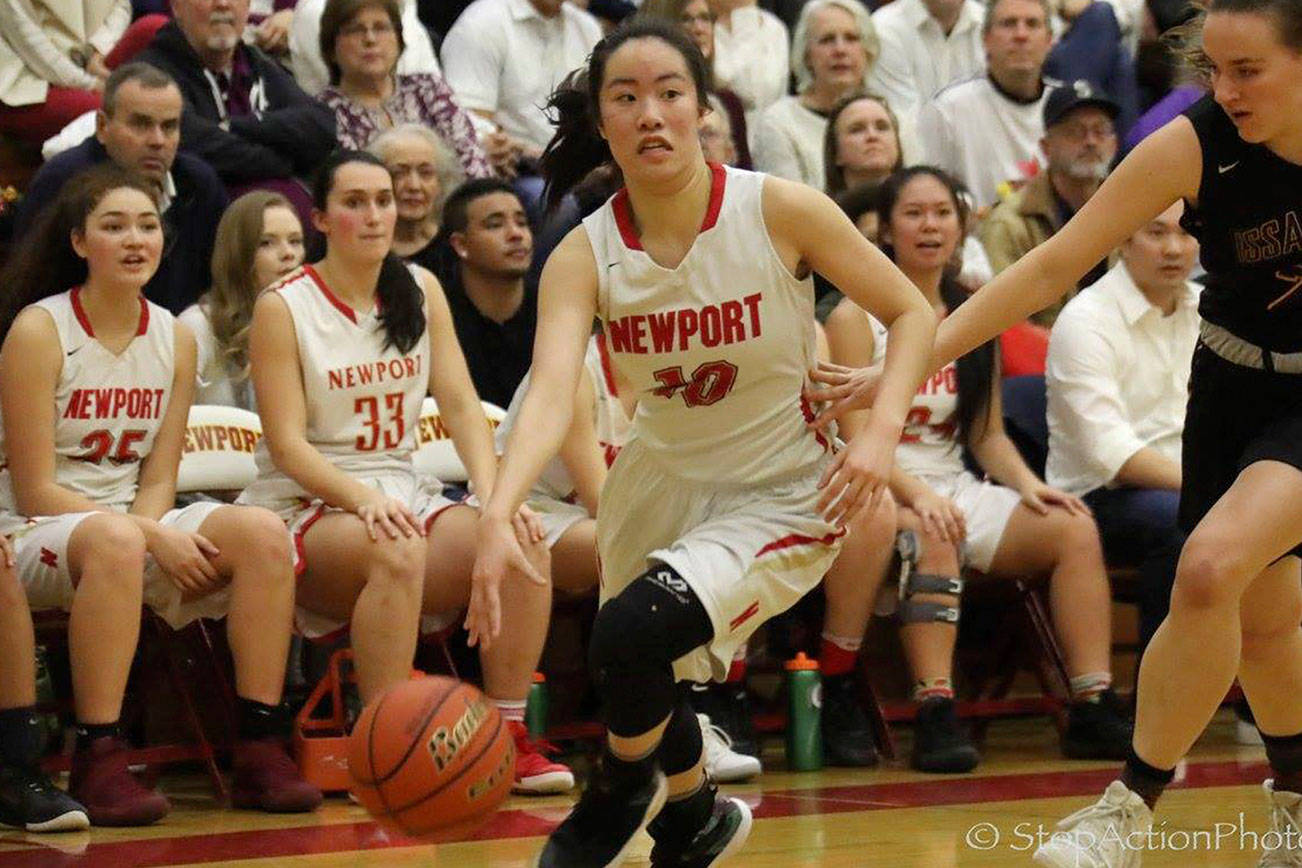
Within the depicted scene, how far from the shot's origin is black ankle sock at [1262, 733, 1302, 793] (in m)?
4.27

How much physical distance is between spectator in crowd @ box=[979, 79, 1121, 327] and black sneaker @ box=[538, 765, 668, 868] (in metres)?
4.51

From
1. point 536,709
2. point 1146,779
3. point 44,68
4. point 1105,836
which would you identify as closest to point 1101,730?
point 536,709

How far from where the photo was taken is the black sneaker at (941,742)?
6285 mm

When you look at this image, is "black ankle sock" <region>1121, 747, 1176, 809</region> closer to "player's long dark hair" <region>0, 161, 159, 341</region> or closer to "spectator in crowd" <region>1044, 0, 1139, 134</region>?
"player's long dark hair" <region>0, 161, 159, 341</region>

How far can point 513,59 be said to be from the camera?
28.3 ft

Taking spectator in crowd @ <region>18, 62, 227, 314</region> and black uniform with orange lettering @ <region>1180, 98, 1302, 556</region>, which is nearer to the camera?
black uniform with orange lettering @ <region>1180, 98, 1302, 556</region>

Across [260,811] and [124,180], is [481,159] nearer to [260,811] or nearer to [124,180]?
[124,180]

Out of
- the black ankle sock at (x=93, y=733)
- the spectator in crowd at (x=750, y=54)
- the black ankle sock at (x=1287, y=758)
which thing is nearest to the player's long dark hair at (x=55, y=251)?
the black ankle sock at (x=93, y=733)

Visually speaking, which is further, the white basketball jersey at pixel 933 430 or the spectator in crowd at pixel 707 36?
the spectator in crowd at pixel 707 36

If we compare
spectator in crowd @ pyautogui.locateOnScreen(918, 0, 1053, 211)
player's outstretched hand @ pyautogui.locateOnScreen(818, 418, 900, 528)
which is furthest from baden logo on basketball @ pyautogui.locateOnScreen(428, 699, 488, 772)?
spectator in crowd @ pyautogui.locateOnScreen(918, 0, 1053, 211)

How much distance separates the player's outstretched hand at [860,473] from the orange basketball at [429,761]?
836mm

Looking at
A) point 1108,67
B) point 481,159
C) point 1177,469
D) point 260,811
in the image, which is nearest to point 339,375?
point 260,811

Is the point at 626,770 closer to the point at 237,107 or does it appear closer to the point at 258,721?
the point at 258,721

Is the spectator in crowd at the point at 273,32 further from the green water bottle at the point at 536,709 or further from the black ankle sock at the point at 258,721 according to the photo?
the black ankle sock at the point at 258,721
